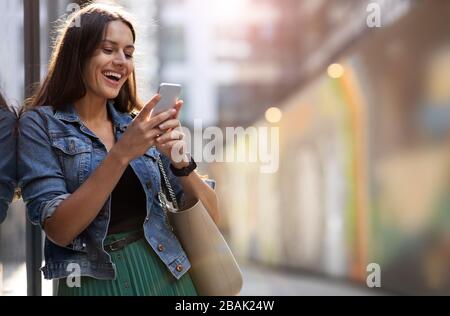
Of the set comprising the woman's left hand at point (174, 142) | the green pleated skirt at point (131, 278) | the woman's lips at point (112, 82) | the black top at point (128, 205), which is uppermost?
the woman's lips at point (112, 82)

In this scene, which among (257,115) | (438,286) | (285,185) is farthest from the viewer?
(285,185)

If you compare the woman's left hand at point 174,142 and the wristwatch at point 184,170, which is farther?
the wristwatch at point 184,170

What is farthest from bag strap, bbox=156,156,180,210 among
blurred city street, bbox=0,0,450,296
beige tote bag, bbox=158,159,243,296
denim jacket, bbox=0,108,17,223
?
blurred city street, bbox=0,0,450,296

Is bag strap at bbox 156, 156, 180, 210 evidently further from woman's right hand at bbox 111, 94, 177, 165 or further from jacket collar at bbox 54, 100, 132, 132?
woman's right hand at bbox 111, 94, 177, 165

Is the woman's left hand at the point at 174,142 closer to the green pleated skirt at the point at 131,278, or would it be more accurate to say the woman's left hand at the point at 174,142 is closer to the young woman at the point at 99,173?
the young woman at the point at 99,173

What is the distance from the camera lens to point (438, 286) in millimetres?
4660

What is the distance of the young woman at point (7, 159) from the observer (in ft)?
3.94

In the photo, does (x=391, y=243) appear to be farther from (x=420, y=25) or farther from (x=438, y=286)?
(x=420, y=25)

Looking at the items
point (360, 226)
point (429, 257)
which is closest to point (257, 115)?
point (360, 226)

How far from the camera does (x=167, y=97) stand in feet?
3.72

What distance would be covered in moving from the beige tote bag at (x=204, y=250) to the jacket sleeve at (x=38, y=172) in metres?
0.23

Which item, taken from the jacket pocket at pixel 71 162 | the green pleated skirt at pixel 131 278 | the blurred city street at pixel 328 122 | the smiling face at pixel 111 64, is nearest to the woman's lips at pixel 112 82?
the smiling face at pixel 111 64

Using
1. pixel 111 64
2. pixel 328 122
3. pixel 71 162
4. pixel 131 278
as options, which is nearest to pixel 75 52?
pixel 111 64

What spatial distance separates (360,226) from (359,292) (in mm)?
676
